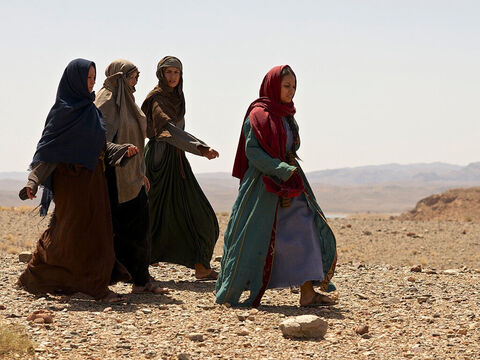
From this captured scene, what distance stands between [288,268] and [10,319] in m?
2.41

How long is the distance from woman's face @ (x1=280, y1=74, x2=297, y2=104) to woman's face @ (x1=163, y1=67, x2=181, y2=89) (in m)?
1.95

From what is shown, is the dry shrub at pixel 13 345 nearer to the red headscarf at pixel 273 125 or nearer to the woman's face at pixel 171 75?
the red headscarf at pixel 273 125

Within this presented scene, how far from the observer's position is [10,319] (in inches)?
246

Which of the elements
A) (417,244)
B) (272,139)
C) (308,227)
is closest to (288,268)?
(308,227)

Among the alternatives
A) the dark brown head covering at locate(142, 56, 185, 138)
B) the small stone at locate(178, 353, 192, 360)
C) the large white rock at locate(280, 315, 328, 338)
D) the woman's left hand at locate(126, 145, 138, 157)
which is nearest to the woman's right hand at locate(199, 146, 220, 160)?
the dark brown head covering at locate(142, 56, 185, 138)

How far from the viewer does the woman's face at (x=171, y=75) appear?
8531mm

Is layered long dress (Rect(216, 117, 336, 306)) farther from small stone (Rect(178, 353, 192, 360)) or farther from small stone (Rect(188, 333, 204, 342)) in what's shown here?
small stone (Rect(178, 353, 192, 360))

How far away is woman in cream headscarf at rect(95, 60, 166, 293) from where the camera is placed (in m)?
7.51

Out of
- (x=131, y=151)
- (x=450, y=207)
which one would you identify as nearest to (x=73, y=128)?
(x=131, y=151)

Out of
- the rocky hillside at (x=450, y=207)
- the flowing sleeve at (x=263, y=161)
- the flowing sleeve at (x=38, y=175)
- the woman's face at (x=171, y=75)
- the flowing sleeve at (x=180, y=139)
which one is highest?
the woman's face at (x=171, y=75)

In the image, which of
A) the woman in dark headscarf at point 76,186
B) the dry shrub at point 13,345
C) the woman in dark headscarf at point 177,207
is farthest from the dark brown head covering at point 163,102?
the dry shrub at point 13,345

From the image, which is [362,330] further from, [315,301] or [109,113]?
[109,113]

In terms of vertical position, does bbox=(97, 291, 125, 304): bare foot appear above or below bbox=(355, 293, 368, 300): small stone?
above

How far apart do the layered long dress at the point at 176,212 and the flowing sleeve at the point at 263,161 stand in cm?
202
